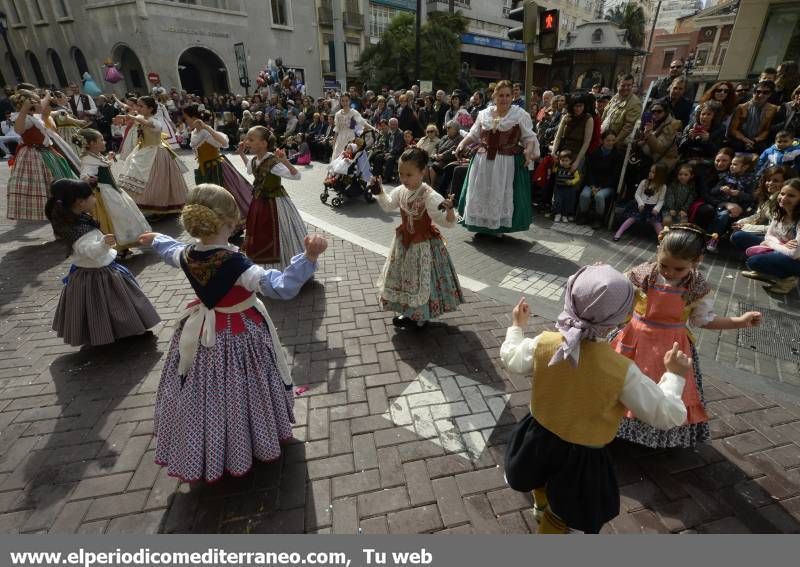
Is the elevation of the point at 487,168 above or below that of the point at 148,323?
above

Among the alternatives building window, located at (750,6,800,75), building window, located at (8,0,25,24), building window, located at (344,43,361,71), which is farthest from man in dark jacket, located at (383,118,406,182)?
building window, located at (8,0,25,24)

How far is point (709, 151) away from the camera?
6609 millimetres

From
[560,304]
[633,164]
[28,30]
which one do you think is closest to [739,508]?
[560,304]

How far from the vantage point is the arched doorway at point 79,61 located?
25.8 m

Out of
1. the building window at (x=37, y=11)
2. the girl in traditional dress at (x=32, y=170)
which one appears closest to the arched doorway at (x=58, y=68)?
the building window at (x=37, y=11)

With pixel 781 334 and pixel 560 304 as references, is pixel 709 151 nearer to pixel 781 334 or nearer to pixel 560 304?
pixel 781 334

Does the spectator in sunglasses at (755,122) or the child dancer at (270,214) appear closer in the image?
the child dancer at (270,214)

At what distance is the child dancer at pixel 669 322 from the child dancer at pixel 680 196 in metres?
4.39

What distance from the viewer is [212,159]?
627cm

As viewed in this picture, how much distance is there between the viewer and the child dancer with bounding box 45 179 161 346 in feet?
11.4

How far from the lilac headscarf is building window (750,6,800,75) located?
15.6 meters

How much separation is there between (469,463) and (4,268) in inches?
279

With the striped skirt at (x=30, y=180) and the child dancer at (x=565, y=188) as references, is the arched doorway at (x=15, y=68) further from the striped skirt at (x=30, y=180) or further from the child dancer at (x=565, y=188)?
the child dancer at (x=565, y=188)

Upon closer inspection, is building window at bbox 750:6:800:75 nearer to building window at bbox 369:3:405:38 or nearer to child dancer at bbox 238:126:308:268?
child dancer at bbox 238:126:308:268
